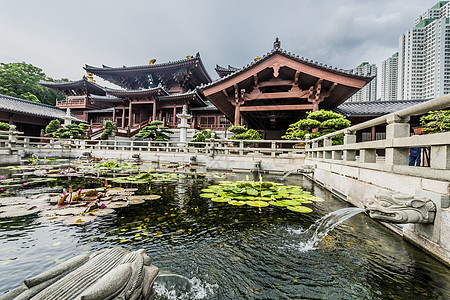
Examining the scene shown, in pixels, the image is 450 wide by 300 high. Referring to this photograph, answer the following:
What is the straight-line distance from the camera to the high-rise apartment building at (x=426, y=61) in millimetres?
29094

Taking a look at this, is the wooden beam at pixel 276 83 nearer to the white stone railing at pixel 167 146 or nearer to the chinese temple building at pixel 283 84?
the chinese temple building at pixel 283 84

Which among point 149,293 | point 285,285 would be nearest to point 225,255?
point 285,285

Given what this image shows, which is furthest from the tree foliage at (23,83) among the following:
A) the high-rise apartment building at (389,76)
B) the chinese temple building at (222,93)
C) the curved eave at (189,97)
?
the high-rise apartment building at (389,76)

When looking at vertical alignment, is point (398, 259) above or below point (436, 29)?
below

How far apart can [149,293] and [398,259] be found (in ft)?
9.16

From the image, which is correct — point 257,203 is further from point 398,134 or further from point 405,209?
point 398,134

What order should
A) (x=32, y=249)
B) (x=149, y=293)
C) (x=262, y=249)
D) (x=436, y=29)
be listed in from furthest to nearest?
(x=436, y=29) < (x=262, y=249) < (x=32, y=249) < (x=149, y=293)

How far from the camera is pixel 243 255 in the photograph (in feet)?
7.75

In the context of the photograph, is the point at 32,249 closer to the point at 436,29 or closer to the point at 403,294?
the point at 403,294

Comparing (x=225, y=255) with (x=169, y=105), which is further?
(x=169, y=105)

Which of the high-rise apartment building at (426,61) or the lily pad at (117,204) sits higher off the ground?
the high-rise apartment building at (426,61)

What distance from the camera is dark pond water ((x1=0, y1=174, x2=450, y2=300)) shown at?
183cm

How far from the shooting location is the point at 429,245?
2361 millimetres

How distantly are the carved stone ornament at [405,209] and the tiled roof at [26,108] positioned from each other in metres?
28.9
